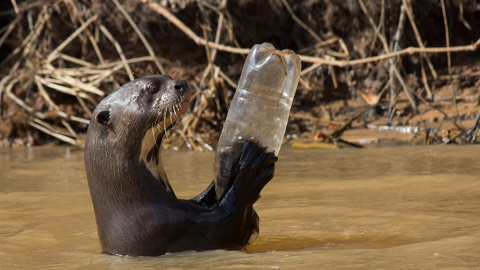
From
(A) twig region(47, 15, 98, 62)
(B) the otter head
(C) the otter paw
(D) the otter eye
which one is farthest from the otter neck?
(A) twig region(47, 15, 98, 62)

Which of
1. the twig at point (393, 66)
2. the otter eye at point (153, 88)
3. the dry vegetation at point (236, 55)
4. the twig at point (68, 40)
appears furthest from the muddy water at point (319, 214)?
the twig at point (68, 40)

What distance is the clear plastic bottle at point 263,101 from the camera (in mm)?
2342

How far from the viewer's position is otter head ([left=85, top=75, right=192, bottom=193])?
215 centimetres

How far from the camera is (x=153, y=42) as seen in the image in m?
6.59

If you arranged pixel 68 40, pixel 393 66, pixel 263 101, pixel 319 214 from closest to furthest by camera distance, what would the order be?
pixel 263 101, pixel 319 214, pixel 393 66, pixel 68 40

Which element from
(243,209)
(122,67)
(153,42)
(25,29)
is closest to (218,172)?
(243,209)

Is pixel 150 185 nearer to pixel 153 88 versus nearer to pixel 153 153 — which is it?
pixel 153 153

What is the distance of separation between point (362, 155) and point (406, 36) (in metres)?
2.31

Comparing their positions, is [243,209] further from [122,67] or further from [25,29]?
[25,29]

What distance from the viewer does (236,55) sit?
22.2 feet

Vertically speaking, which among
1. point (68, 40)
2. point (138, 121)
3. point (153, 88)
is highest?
point (68, 40)

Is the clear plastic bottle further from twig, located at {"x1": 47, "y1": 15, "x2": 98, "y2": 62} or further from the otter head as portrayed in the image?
twig, located at {"x1": 47, "y1": 15, "x2": 98, "y2": 62}

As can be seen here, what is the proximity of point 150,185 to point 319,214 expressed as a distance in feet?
2.97

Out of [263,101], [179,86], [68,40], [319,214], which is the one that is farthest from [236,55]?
[179,86]
